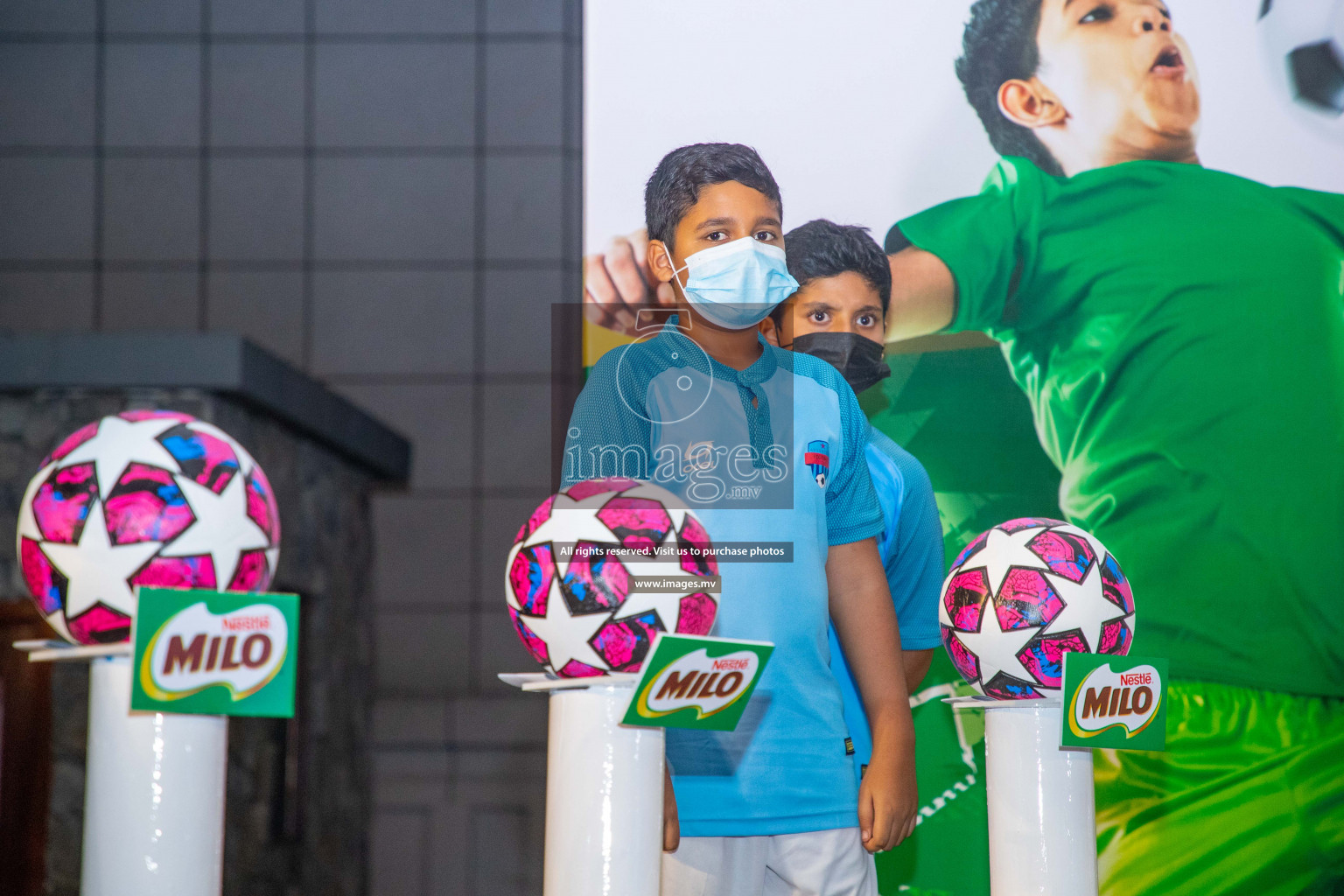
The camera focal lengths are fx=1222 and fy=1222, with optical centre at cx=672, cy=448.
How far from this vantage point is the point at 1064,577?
6.40 ft

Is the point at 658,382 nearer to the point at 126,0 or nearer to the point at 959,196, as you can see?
the point at 959,196

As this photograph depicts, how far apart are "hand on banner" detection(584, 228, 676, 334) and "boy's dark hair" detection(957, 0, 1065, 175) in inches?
36.9

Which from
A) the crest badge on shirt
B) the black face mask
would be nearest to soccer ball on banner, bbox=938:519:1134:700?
the crest badge on shirt

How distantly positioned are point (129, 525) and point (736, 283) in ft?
3.16

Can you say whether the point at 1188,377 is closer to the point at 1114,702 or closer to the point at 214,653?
the point at 1114,702

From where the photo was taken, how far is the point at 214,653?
1.48 metres

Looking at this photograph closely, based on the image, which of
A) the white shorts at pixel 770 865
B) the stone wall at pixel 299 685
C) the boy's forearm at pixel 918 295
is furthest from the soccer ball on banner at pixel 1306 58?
the stone wall at pixel 299 685

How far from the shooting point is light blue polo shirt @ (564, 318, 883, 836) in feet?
5.88

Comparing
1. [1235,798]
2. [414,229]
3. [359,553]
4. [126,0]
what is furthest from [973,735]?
[126,0]

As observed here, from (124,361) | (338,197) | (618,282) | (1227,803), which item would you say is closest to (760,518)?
(618,282)

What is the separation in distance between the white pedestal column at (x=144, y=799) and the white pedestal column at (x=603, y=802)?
434 millimetres

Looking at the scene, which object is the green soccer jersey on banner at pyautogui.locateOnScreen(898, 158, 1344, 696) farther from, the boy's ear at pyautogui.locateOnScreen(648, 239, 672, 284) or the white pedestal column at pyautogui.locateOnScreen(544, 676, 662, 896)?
the white pedestal column at pyautogui.locateOnScreen(544, 676, 662, 896)

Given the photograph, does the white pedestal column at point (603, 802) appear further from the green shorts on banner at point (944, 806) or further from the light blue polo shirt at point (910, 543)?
the green shorts on banner at point (944, 806)

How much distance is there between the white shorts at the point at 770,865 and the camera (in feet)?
5.76
